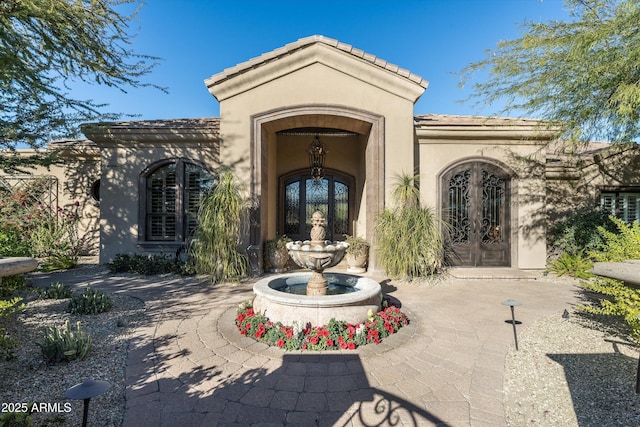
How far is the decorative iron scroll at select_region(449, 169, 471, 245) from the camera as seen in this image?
8.05 m

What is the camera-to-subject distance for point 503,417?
224 centimetres

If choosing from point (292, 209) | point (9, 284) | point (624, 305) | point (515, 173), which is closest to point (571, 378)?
point (624, 305)

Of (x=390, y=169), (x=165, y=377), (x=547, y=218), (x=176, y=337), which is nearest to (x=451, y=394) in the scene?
(x=165, y=377)

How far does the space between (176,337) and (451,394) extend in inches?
129

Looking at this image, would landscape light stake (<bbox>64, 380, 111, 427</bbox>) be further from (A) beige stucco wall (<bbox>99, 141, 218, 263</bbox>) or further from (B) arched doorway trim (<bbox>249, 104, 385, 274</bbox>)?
(A) beige stucco wall (<bbox>99, 141, 218, 263</bbox>)

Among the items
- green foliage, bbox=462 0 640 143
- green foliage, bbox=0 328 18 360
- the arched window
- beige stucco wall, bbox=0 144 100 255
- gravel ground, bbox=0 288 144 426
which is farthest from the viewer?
beige stucco wall, bbox=0 144 100 255

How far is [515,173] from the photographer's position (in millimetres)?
7980

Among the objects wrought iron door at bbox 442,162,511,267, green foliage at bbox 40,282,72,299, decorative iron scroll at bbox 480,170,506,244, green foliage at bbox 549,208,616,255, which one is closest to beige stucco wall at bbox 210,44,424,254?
wrought iron door at bbox 442,162,511,267

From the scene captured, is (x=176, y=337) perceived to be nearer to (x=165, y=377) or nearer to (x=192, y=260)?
(x=165, y=377)

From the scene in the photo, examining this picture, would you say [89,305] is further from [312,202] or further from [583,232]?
[583,232]

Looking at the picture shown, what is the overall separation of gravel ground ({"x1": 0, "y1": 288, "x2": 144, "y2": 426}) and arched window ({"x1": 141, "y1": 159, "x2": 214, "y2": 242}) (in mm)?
3974

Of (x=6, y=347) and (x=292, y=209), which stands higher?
(x=292, y=209)

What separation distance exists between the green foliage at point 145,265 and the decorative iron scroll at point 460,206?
7429 millimetres

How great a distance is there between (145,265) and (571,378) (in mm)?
8361
